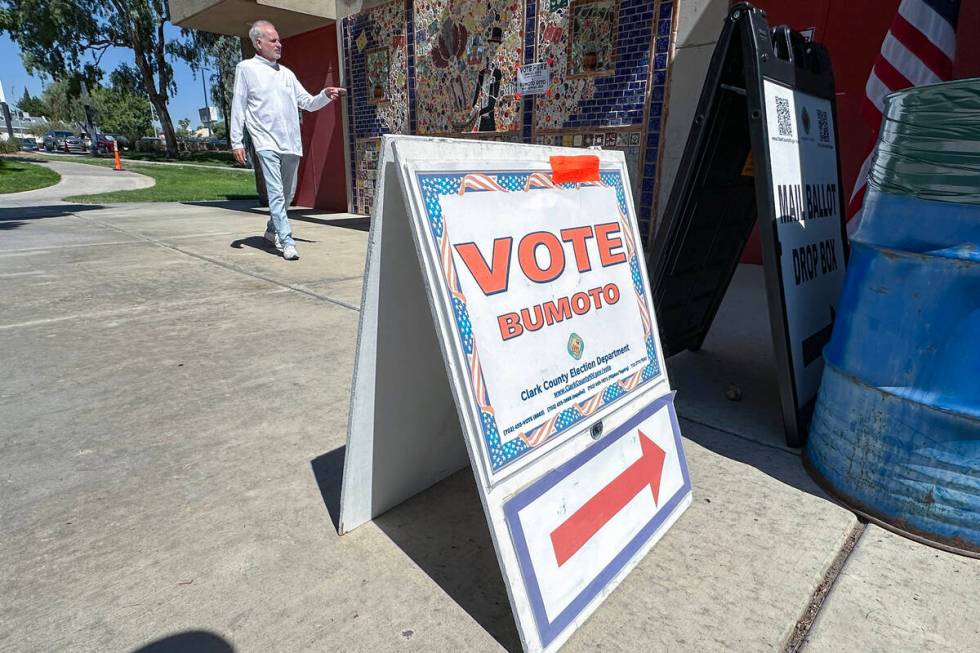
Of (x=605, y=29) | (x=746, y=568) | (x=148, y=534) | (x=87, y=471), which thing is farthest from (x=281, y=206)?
(x=746, y=568)

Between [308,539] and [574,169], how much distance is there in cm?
148

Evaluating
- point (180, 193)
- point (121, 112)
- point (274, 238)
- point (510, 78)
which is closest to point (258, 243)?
point (274, 238)

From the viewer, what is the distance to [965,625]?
1.47 metres

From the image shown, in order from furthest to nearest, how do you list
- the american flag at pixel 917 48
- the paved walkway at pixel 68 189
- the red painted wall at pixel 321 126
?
1. the paved walkway at pixel 68 189
2. the red painted wall at pixel 321 126
3. the american flag at pixel 917 48

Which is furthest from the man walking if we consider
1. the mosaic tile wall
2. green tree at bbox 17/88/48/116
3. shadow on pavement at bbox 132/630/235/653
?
green tree at bbox 17/88/48/116

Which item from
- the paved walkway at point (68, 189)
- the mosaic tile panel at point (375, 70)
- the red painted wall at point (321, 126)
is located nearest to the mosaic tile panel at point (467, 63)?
the mosaic tile panel at point (375, 70)

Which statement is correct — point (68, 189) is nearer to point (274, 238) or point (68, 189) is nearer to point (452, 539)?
point (274, 238)

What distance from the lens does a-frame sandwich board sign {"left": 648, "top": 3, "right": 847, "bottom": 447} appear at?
2.16 metres

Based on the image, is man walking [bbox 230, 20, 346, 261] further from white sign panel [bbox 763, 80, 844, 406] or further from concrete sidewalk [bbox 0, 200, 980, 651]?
white sign panel [bbox 763, 80, 844, 406]

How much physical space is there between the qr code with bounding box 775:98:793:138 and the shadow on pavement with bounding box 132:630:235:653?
2.58 m

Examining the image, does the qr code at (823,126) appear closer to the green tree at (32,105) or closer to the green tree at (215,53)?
the green tree at (215,53)

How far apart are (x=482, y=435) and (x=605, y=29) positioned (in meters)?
5.50

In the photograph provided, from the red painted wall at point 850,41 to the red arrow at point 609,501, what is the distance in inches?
155

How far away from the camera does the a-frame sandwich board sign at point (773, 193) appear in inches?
85.1
